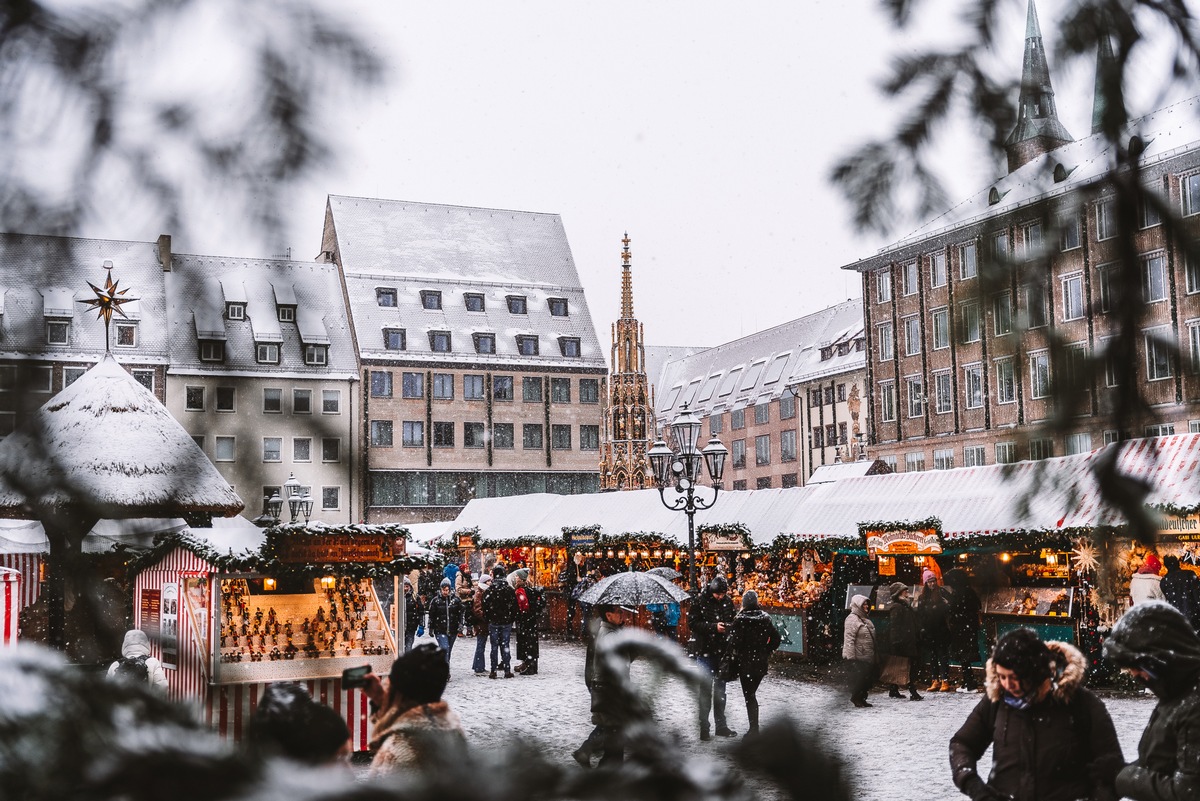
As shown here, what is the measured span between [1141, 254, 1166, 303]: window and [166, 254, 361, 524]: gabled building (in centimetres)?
98

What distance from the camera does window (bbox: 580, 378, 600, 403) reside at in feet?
137

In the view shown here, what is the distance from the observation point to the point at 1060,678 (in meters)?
4.81

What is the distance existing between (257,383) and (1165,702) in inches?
162

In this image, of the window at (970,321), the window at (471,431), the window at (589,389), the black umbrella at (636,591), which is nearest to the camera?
the window at (970,321)

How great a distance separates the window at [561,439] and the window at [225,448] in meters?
37.6

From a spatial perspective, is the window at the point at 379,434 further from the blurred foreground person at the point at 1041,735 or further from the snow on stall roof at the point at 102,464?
the blurred foreground person at the point at 1041,735

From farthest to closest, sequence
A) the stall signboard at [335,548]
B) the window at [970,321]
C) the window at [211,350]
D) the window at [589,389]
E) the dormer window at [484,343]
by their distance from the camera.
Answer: the window at [589,389], the stall signboard at [335,548], the dormer window at [484,343], the window at [970,321], the window at [211,350]

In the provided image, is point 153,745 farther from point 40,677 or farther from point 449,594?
point 449,594

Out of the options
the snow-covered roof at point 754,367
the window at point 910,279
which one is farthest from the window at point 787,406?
the window at point 910,279

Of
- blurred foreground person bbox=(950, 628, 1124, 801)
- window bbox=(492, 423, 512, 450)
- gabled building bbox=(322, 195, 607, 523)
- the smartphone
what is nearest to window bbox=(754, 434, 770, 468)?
window bbox=(492, 423, 512, 450)

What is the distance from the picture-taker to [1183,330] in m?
1.46

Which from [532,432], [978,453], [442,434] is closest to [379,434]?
[978,453]

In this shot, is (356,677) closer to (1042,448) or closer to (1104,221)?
(1042,448)

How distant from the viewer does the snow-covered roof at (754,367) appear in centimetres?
5256
